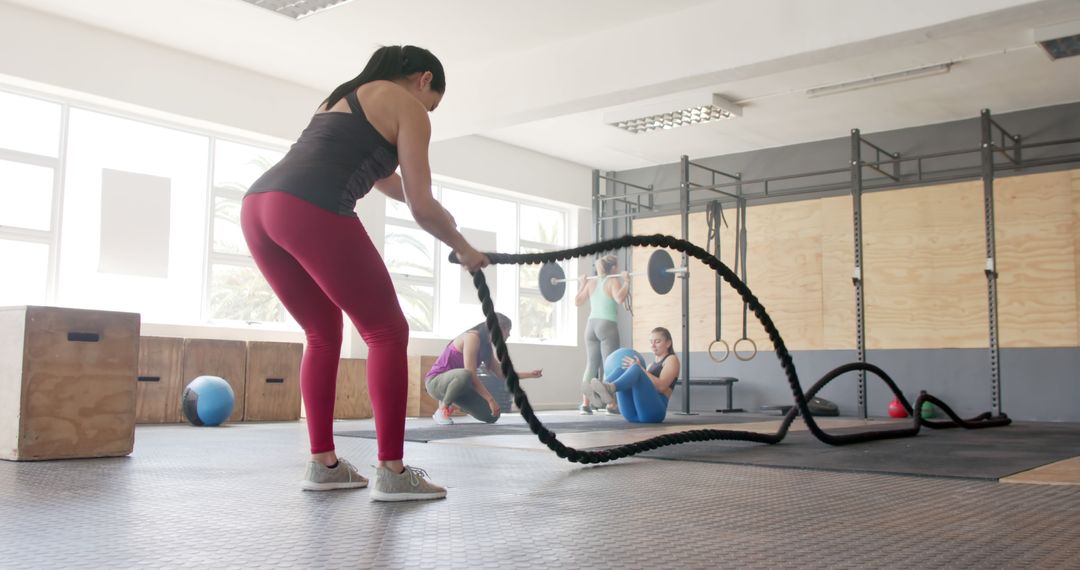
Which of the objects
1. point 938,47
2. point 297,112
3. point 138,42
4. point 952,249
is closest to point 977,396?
point 952,249

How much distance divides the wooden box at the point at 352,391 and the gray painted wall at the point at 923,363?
3.68 metres

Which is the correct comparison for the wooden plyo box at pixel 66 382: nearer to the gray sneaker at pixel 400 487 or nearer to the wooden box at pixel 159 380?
the gray sneaker at pixel 400 487

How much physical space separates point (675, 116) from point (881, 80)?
5.68 ft

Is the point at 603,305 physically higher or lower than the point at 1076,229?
lower

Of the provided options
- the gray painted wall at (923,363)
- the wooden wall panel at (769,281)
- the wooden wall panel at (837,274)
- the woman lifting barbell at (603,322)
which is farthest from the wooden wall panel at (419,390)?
the wooden wall panel at (837,274)

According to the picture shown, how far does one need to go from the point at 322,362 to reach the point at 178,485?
0.64 meters

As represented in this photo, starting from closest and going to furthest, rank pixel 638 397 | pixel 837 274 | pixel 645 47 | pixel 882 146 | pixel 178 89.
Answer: pixel 638 397, pixel 645 47, pixel 178 89, pixel 882 146, pixel 837 274

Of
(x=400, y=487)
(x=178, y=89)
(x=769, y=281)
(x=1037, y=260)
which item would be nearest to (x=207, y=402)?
(x=178, y=89)

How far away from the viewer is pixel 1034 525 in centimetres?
175

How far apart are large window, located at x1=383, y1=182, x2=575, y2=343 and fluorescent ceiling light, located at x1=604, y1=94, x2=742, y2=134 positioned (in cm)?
188

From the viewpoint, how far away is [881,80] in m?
6.74

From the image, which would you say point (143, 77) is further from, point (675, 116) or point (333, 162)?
point (333, 162)

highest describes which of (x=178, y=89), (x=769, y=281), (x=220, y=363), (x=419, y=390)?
(x=178, y=89)

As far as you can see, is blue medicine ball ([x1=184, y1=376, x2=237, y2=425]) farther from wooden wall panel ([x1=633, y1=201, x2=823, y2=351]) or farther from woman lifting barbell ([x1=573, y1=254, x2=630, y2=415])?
wooden wall panel ([x1=633, y1=201, x2=823, y2=351])
